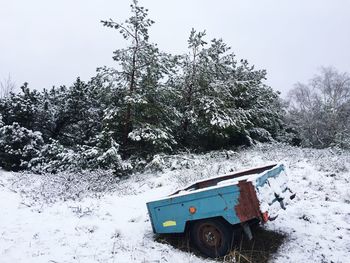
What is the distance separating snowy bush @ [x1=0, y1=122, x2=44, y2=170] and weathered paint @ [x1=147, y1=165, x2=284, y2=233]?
12466mm

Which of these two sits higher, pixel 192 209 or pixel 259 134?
pixel 259 134

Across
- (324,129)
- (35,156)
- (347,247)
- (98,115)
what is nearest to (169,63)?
(98,115)

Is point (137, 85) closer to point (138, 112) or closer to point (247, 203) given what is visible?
point (138, 112)

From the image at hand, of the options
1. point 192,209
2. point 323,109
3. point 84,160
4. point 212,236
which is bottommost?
point 212,236

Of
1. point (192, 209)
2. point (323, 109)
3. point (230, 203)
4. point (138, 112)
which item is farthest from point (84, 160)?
point (323, 109)

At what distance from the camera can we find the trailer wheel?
17.2 ft

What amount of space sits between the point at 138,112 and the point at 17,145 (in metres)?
7.30

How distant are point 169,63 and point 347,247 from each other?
40.7 feet

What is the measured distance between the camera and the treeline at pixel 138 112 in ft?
47.8

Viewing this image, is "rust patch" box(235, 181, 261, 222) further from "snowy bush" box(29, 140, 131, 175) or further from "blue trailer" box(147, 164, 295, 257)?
"snowy bush" box(29, 140, 131, 175)

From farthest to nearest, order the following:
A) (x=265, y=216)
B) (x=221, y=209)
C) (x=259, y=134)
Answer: (x=259, y=134), (x=221, y=209), (x=265, y=216)

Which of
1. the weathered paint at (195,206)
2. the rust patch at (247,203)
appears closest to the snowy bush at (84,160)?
the weathered paint at (195,206)

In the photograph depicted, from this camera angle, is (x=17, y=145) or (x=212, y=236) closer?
(x=212, y=236)

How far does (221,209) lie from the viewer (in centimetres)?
512
